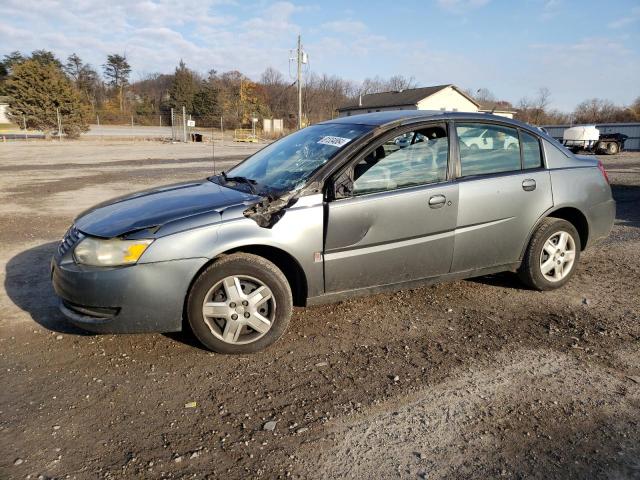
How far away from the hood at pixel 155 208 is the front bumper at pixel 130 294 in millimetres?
281

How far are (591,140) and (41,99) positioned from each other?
4028 centimetres

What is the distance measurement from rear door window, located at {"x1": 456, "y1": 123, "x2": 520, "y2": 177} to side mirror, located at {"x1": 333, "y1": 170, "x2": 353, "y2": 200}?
Result: 106 centimetres

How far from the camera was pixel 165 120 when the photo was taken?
6219 centimetres

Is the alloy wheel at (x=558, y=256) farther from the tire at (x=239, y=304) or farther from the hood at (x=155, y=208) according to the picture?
the hood at (x=155, y=208)

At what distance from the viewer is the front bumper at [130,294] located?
9.91ft

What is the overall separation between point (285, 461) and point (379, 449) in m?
0.48

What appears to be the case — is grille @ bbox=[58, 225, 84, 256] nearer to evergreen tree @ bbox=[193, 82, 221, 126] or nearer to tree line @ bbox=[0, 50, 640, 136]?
tree line @ bbox=[0, 50, 640, 136]

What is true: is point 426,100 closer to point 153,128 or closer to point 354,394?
point 153,128

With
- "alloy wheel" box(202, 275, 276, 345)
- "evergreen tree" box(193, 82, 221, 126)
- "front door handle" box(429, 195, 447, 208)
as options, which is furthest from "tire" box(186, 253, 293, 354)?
"evergreen tree" box(193, 82, 221, 126)

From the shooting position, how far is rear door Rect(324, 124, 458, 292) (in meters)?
3.49

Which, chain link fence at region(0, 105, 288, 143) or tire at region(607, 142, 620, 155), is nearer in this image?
tire at region(607, 142, 620, 155)

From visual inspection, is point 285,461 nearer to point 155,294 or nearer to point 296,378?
point 296,378

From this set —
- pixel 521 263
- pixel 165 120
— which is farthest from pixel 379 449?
pixel 165 120

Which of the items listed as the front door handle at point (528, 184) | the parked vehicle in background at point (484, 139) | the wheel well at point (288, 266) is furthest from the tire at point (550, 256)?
the wheel well at point (288, 266)
